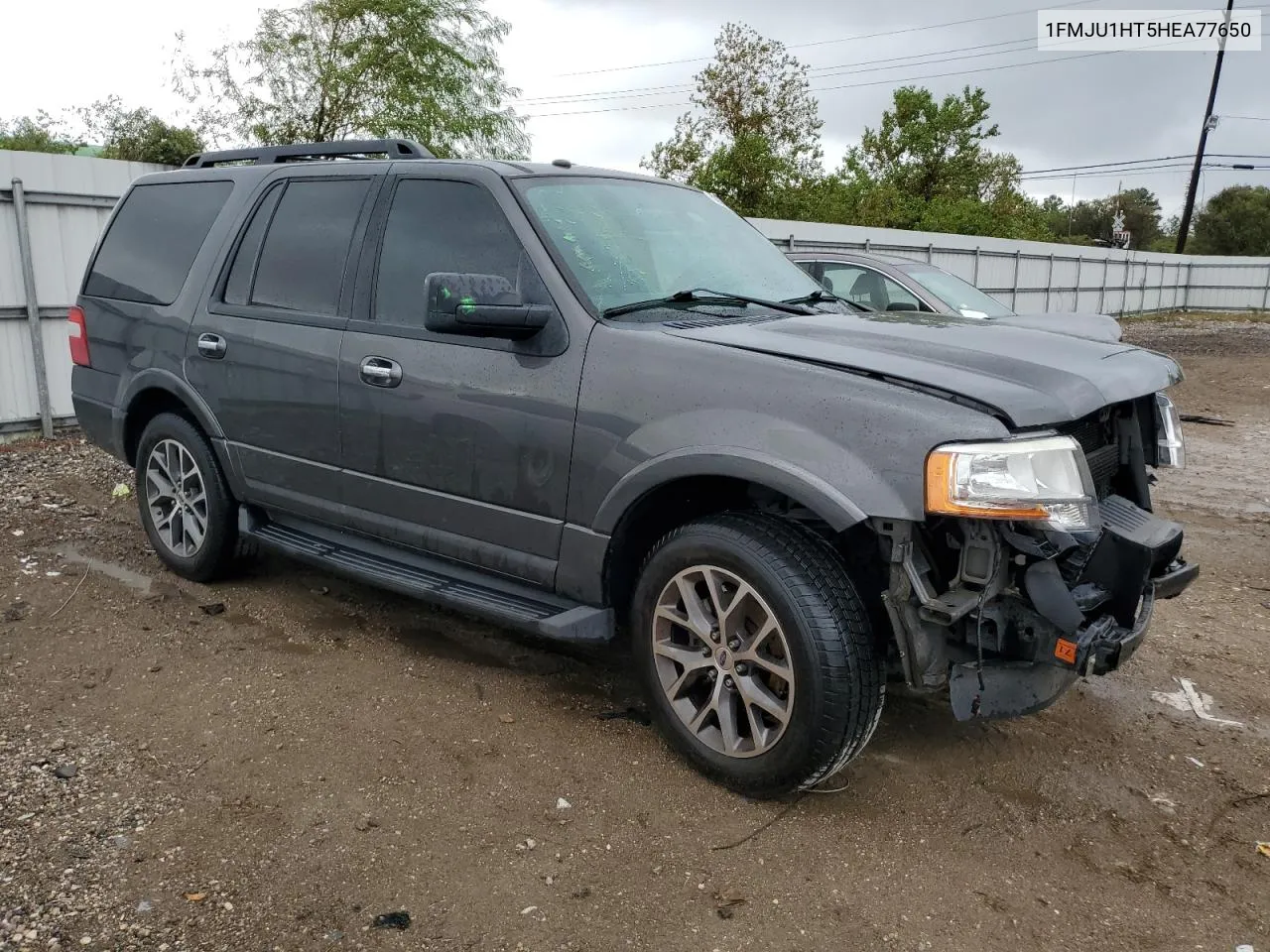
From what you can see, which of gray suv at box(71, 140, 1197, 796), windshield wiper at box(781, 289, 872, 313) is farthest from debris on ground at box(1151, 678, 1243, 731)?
windshield wiper at box(781, 289, 872, 313)

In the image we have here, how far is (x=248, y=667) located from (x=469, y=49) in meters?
18.4

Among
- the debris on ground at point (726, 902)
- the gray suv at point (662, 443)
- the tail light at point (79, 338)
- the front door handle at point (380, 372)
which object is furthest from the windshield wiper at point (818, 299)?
the tail light at point (79, 338)

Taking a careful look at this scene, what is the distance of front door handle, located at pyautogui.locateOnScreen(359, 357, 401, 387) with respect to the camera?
12.7 ft

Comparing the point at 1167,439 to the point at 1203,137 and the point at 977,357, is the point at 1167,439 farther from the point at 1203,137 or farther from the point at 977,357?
the point at 1203,137

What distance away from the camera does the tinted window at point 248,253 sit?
4562mm

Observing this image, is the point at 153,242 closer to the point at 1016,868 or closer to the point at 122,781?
the point at 122,781

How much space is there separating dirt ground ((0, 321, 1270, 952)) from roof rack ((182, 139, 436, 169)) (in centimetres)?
212

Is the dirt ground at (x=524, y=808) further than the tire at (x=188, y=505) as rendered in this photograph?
No

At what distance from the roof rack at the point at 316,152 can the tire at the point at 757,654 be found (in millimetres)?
2094

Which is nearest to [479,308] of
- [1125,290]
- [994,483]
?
[994,483]

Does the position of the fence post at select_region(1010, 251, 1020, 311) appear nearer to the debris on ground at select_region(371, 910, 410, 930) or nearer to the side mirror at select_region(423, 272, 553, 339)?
the side mirror at select_region(423, 272, 553, 339)

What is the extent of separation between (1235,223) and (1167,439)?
223ft

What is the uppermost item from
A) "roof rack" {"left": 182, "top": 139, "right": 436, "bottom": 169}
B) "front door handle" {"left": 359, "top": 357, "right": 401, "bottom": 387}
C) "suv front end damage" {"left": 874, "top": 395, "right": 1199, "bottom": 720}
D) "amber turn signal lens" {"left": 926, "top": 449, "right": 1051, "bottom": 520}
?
"roof rack" {"left": 182, "top": 139, "right": 436, "bottom": 169}

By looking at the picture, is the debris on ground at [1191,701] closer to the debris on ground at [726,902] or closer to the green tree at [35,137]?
the debris on ground at [726,902]
